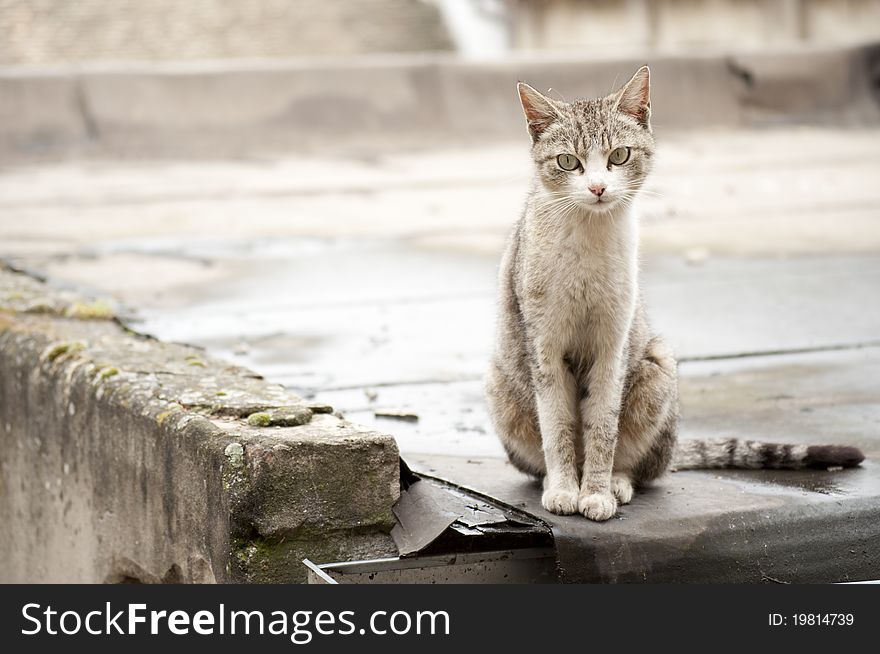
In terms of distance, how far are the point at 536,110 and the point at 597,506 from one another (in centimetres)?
124

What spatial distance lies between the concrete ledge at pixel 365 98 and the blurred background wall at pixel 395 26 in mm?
4082

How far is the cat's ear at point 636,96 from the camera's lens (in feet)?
12.9

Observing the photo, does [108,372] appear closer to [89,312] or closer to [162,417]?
[162,417]

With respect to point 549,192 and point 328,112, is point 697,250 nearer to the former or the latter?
point 549,192

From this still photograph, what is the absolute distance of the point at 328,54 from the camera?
75.0 feet

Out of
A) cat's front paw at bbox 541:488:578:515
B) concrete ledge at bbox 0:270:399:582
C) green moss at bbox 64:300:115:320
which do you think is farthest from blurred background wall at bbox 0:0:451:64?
cat's front paw at bbox 541:488:578:515

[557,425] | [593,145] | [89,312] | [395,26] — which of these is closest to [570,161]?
[593,145]

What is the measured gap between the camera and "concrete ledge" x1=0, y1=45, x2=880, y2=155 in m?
12.5

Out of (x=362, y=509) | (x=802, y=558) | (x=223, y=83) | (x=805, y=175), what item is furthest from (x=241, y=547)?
(x=223, y=83)

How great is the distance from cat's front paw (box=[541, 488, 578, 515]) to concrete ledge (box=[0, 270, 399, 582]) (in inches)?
18.4

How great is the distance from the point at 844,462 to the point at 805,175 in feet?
25.0

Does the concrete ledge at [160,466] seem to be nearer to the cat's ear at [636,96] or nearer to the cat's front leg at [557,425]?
the cat's front leg at [557,425]

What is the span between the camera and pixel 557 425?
12.9ft

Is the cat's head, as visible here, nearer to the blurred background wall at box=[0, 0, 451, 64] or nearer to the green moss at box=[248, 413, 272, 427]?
the green moss at box=[248, 413, 272, 427]
